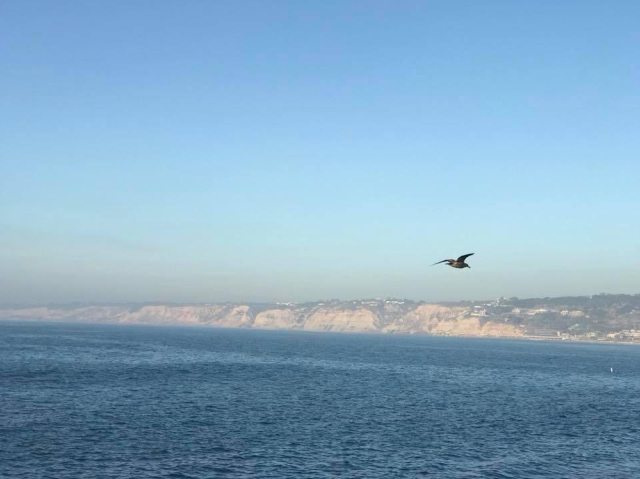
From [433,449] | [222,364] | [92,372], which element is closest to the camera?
[433,449]

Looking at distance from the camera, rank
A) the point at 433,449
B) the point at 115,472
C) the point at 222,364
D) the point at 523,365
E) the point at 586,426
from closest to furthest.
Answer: the point at 115,472, the point at 433,449, the point at 586,426, the point at 222,364, the point at 523,365

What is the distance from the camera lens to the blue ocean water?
59.0 metres

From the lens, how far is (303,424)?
78562 mm

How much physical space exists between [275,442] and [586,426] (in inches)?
1722

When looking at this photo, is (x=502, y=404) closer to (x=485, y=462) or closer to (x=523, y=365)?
(x=485, y=462)

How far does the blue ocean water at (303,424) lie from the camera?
5897 cm

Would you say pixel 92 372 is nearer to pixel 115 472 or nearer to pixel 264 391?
pixel 264 391

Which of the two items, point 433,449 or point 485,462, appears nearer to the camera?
point 485,462

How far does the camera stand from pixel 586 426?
273 feet

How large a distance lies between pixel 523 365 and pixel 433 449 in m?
128

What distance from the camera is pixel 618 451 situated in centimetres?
6925

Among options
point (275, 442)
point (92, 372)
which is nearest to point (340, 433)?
point (275, 442)

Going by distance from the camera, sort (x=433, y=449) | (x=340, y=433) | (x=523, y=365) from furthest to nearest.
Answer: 1. (x=523, y=365)
2. (x=340, y=433)
3. (x=433, y=449)

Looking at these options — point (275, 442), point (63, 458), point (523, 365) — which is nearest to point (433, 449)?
point (275, 442)
